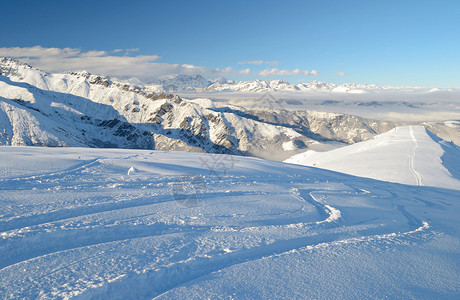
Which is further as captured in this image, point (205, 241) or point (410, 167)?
point (410, 167)

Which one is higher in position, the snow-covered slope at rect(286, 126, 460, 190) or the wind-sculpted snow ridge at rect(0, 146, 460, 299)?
the wind-sculpted snow ridge at rect(0, 146, 460, 299)

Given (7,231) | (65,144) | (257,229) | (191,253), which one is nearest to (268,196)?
(257,229)

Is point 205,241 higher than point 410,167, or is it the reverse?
point 205,241

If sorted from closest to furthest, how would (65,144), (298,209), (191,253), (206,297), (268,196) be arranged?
(206,297), (191,253), (298,209), (268,196), (65,144)

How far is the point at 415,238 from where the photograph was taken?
821cm

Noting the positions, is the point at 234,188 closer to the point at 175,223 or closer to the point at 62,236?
the point at 175,223

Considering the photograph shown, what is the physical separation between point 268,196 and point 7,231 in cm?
907

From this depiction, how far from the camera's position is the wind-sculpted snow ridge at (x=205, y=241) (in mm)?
5074

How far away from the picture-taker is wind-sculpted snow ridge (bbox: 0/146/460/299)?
5.07 m

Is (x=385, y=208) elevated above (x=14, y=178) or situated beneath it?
situated beneath

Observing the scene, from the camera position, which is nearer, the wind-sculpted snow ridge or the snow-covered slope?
the wind-sculpted snow ridge

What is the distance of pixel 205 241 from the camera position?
22.4 feet

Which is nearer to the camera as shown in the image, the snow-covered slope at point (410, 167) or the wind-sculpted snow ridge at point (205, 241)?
the wind-sculpted snow ridge at point (205, 241)

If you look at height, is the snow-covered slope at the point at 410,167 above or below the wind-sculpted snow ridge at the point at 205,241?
below
